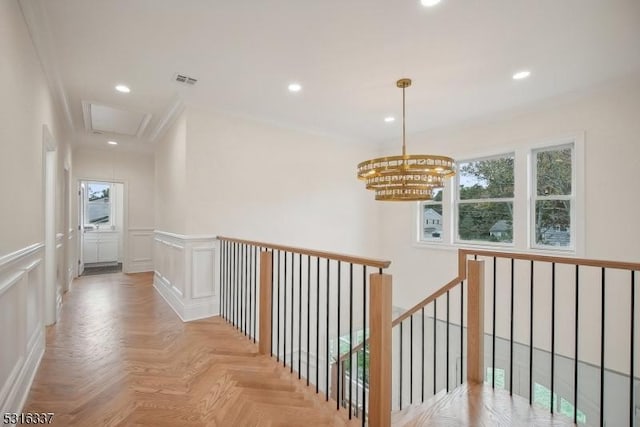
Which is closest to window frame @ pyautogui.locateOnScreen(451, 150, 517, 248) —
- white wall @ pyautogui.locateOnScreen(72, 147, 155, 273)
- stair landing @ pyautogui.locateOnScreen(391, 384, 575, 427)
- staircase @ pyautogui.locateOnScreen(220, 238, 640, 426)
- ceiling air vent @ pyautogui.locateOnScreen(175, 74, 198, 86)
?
staircase @ pyautogui.locateOnScreen(220, 238, 640, 426)

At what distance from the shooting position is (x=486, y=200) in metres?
4.32

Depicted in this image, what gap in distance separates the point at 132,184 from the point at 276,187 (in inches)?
156

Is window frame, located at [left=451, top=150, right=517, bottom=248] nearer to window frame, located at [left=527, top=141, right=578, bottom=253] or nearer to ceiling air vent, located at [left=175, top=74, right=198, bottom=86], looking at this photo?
window frame, located at [left=527, top=141, right=578, bottom=253]

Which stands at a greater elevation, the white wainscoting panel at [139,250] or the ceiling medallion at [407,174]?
the ceiling medallion at [407,174]

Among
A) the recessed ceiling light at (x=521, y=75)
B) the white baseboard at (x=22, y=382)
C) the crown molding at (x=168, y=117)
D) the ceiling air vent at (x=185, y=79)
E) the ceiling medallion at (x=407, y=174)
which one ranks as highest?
the recessed ceiling light at (x=521, y=75)

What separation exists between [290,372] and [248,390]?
1.22 feet

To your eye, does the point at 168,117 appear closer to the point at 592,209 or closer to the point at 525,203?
the point at 525,203

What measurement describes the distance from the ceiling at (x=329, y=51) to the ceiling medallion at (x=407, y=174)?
3.02 ft

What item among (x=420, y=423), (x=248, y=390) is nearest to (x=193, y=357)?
(x=248, y=390)

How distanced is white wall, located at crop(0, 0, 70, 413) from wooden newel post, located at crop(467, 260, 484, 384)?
9.49 feet

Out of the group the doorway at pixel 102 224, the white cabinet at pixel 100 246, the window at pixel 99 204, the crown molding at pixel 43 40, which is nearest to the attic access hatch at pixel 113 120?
the crown molding at pixel 43 40

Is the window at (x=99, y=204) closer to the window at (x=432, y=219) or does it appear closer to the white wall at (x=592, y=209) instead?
the window at (x=432, y=219)

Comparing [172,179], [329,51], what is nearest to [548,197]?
[329,51]

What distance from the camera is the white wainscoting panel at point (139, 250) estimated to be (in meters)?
6.46
